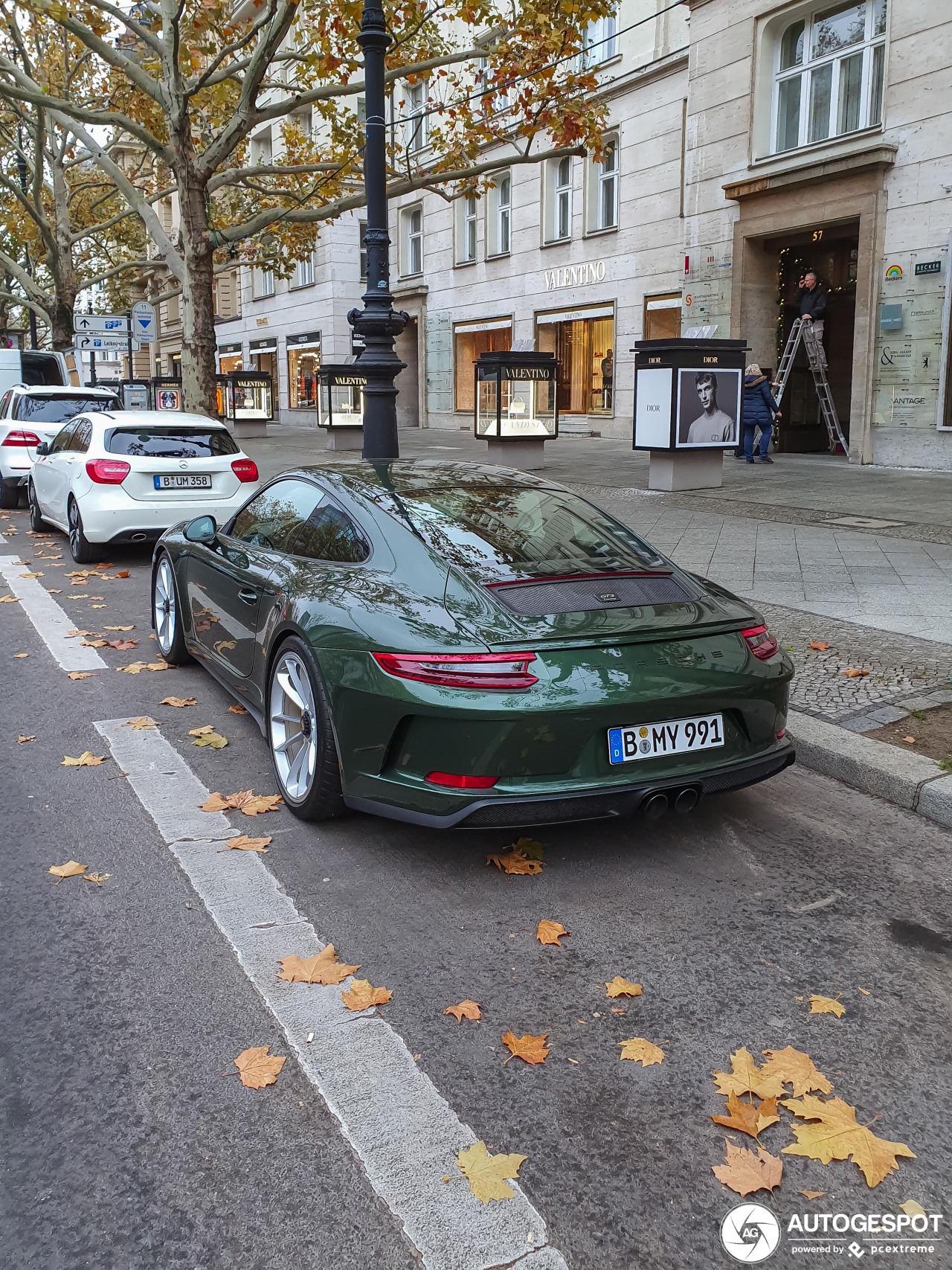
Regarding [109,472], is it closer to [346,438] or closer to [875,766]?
[875,766]

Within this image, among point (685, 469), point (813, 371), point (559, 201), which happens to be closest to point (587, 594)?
point (685, 469)

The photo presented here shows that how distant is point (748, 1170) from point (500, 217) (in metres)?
29.8

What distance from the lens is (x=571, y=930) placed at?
3.58m

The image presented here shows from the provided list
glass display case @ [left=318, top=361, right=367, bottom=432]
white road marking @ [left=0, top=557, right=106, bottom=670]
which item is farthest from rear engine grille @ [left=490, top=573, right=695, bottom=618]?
glass display case @ [left=318, top=361, right=367, bottom=432]

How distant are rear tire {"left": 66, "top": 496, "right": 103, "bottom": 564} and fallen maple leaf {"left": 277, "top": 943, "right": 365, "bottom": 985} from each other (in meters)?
8.16

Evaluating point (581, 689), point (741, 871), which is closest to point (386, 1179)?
point (581, 689)

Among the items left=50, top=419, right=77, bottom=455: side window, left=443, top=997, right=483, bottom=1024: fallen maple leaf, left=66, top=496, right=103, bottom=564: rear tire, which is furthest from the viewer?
left=50, top=419, right=77, bottom=455: side window

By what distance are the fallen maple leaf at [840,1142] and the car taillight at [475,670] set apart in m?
1.52

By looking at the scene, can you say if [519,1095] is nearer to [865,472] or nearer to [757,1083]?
[757,1083]

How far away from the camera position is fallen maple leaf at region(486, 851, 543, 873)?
401 centimetres

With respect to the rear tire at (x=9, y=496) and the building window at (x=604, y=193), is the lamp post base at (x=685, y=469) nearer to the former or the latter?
the rear tire at (x=9, y=496)

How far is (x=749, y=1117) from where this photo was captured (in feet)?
8.71

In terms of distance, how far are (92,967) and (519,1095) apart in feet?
4.57

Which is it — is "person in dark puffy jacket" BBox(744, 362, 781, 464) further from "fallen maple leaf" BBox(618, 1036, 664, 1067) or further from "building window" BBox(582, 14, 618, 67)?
"fallen maple leaf" BBox(618, 1036, 664, 1067)
